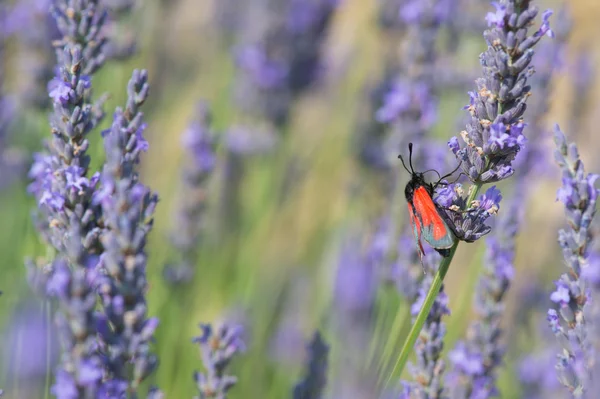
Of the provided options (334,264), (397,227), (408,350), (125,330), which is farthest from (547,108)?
(125,330)

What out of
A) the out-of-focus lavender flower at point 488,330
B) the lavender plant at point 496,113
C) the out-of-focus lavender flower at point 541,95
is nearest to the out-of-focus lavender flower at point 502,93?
the lavender plant at point 496,113

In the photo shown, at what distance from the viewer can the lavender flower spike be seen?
1.60 meters

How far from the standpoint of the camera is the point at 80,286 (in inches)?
47.8

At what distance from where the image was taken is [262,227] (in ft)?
13.3

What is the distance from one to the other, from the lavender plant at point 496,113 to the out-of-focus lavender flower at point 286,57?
107 inches

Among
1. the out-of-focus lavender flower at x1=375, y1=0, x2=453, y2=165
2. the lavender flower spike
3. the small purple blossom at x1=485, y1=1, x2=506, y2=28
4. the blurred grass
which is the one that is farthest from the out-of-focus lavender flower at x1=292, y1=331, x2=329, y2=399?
the out-of-focus lavender flower at x1=375, y1=0, x2=453, y2=165

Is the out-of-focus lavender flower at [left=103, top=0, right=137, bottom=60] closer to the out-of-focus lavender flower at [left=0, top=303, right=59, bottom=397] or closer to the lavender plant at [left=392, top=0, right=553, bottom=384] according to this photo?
the out-of-focus lavender flower at [left=0, top=303, right=59, bottom=397]

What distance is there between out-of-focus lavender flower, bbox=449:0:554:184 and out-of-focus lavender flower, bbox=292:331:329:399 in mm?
666

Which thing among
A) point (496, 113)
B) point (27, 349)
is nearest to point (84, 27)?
point (27, 349)

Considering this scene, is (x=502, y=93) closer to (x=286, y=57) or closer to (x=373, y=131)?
(x=373, y=131)

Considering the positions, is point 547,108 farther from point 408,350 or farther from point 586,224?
point 408,350

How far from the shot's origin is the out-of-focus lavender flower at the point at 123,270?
1.47 metres

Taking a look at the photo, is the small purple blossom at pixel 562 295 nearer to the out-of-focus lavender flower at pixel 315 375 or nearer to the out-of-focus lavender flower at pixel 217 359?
the out-of-focus lavender flower at pixel 315 375

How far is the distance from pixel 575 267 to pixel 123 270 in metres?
0.95
